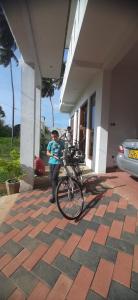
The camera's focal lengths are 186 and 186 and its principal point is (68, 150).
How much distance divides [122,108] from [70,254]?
4660 millimetres

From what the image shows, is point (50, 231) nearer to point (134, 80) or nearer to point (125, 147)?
point (125, 147)

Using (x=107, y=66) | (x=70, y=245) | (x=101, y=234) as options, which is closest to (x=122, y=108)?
(x=107, y=66)

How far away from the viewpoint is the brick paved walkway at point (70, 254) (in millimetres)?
1524

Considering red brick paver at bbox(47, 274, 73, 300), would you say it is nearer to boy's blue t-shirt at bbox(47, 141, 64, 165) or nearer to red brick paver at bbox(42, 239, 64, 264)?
red brick paver at bbox(42, 239, 64, 264)

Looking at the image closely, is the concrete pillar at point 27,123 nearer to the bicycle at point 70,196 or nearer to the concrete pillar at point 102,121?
the bicycle at point 70,196

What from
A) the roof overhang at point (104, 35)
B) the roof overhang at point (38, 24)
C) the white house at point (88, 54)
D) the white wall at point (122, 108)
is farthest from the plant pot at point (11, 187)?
the roof overhang at point (104, 35)

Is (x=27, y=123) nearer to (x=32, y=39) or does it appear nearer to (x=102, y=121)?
(x=32, y=39)

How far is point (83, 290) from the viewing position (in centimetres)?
151

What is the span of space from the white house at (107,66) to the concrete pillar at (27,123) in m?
1.24

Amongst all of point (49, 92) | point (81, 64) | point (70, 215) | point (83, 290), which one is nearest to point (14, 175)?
point (70, 215)

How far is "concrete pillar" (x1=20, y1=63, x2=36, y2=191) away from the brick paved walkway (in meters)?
1.21

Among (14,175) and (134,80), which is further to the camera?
(134,80)

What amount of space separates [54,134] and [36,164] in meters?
1.83

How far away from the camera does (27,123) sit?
4.09 metres
